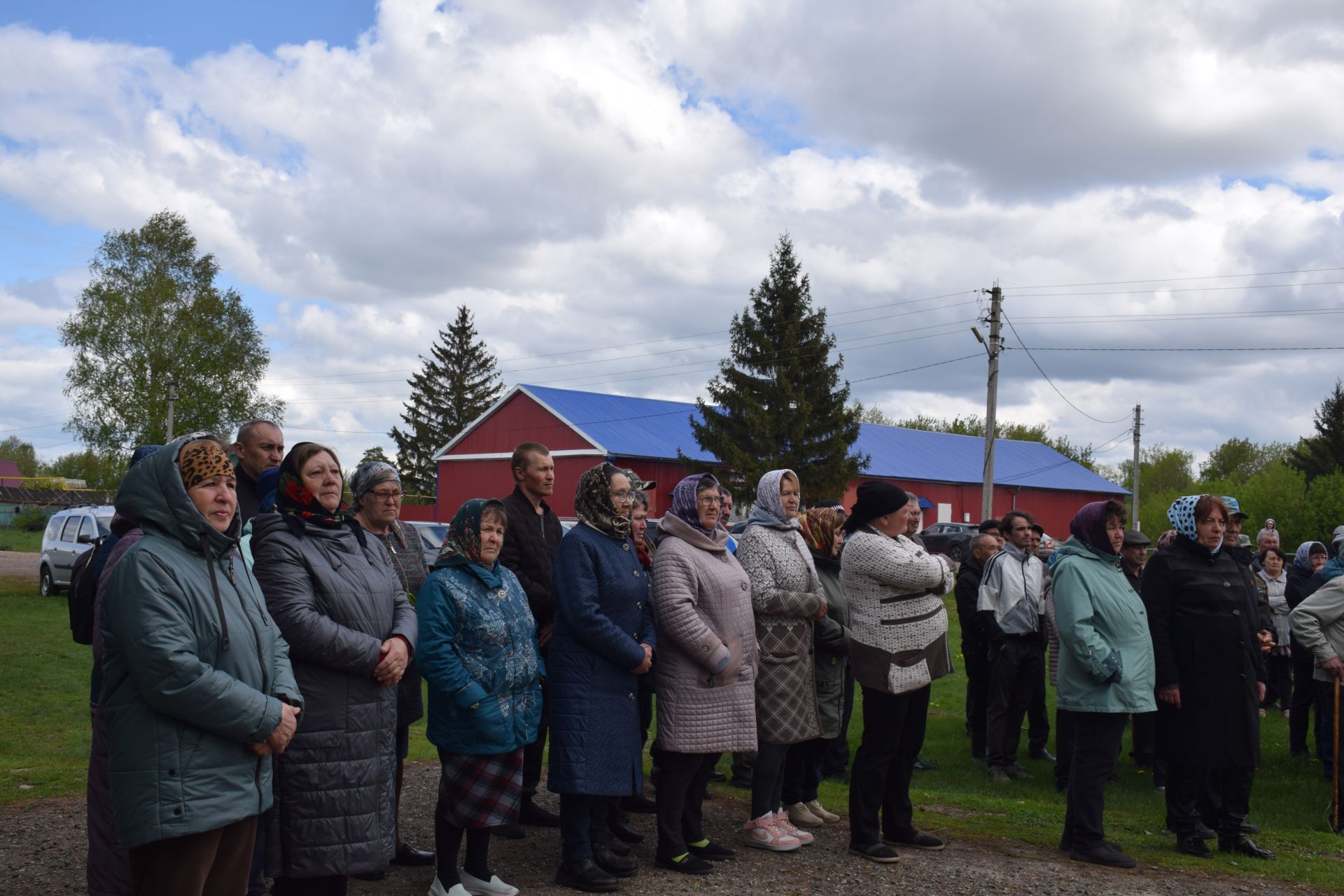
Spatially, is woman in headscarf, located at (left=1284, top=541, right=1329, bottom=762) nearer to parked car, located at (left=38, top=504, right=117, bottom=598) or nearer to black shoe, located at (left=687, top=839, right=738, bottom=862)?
black shoe, located at (left=687, top=839, right=738, bottom=862)

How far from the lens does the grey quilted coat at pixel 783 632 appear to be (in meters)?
5.91

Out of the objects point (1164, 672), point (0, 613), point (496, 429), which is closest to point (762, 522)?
point (1164, 672)

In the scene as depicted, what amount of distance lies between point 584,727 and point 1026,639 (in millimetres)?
5067

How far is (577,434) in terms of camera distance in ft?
124

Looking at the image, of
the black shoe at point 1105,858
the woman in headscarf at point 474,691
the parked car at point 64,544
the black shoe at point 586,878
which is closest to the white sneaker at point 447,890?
the woman in headscarf at point 474,691

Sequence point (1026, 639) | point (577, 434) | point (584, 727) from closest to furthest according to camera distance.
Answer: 1. point (584, 727)
2. point (1026, 639)
3. point (577, 434)

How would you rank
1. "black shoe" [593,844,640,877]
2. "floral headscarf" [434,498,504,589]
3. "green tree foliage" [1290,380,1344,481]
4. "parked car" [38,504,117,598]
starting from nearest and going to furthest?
"floral headscarf" [434,498,504,589] → "black shoe" [593,844,640,877] → "parked car" [38,504,117,598] → "green tree foliage" [1290,380,1344,481]

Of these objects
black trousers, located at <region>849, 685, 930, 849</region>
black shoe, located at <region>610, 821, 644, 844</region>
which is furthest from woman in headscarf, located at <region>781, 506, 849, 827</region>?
black shoe, located at <region>610, 821, 644, 844</region>

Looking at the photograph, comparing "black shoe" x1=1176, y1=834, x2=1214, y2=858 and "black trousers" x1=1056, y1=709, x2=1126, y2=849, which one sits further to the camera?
"black shoe" x1=1176, y1=834, x2=1214, y2=858

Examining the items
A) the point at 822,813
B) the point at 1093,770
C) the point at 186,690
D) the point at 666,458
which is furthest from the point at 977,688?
the point at 666,458

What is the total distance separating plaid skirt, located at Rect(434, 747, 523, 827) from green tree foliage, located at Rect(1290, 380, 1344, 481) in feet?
175

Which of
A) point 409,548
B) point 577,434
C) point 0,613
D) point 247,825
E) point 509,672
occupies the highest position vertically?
point 577,434

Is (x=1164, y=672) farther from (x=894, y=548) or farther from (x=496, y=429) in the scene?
(x=496, y=429)

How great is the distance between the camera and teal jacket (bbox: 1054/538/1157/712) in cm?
594
